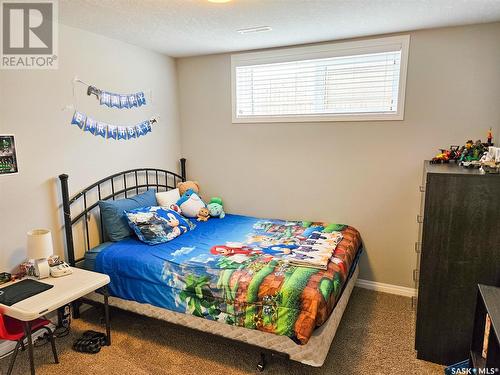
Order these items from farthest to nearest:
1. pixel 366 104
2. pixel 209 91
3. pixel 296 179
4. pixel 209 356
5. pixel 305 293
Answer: pixel 209 91, pixel 296 179, pixel 366 104, pixel 209 356, pixel 305 293

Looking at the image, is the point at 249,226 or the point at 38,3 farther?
the point at 249,226

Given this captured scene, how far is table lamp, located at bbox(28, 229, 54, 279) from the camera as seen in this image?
2232 mm

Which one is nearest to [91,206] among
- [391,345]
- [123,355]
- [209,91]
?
[123,355]

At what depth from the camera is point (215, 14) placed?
2.43 m

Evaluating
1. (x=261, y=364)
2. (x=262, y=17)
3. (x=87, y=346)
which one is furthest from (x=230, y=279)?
(x=262, y=17)

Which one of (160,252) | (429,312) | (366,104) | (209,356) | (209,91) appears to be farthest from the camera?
(209,91)

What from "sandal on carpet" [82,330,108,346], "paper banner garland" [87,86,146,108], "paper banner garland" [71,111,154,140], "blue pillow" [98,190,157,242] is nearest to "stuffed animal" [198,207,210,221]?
"blue pillow" [98,190,157,242]

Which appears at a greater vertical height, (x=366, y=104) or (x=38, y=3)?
(x=38, y=3)

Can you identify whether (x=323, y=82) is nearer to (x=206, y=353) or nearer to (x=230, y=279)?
(x=230, y=279)

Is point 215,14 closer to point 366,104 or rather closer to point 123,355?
point 366,104

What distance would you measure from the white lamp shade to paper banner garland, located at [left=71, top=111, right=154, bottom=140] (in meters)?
0.99

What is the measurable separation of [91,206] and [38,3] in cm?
156

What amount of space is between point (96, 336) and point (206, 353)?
0.86m

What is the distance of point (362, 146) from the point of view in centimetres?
317
